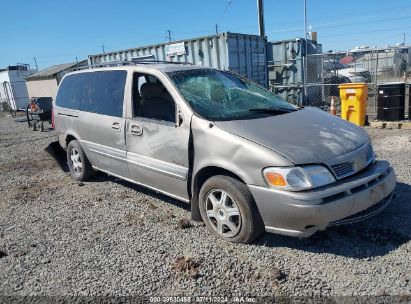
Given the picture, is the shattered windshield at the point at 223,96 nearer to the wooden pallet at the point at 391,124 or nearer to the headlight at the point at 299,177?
the headlight at the point at 299,177

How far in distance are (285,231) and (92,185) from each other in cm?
367

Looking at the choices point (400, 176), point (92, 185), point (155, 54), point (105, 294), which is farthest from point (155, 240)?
point (155, 54)

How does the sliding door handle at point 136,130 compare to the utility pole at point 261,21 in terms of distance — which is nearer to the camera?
the sliding door handle at point 136,130

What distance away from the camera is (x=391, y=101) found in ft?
30.0

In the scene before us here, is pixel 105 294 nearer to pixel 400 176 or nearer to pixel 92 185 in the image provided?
pixel 92 185

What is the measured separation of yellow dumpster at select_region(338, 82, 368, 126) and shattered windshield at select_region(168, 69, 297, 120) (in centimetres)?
545

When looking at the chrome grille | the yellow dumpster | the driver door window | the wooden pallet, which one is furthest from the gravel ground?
the yellow dumpster

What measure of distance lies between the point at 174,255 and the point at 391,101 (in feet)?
26.3

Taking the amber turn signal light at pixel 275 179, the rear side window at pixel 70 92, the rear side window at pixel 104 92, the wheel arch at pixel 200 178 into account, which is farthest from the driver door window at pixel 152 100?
the rear side window at pixel 70 92

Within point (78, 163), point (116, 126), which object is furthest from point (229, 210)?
point (78, 163)

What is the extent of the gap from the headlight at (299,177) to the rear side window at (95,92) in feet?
7.87

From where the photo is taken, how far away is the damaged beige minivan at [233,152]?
10.0ft

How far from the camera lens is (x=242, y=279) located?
9.78 ft

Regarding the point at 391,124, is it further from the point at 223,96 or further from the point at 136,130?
the point at 136,130
